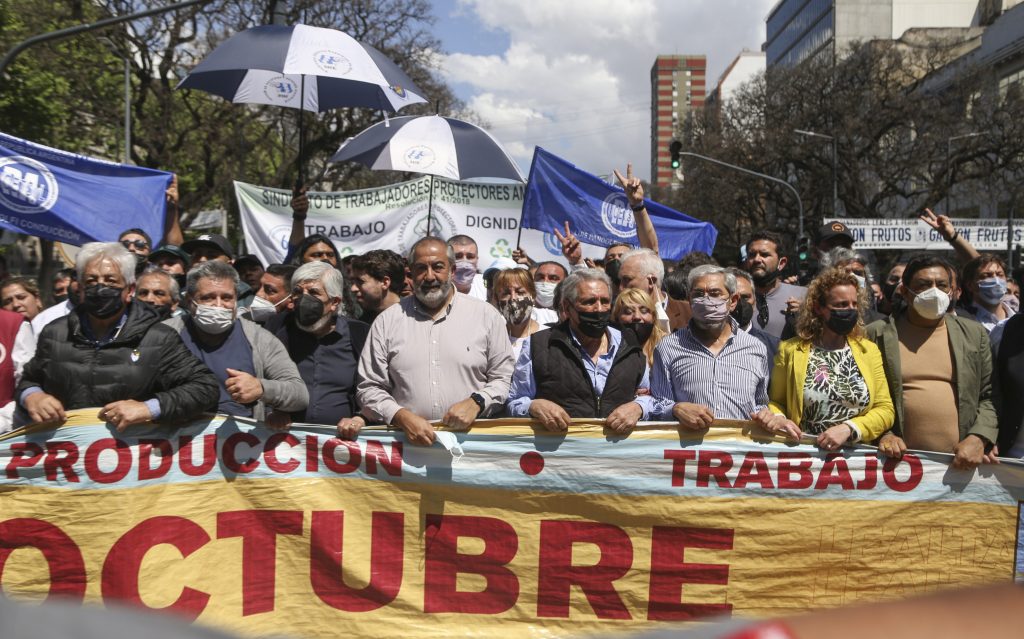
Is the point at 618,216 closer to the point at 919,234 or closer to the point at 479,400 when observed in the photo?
the point at 479,400

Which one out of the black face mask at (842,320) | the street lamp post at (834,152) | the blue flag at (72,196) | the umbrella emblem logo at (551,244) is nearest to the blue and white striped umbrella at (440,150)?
the umbrella emblem logo at (551,244)

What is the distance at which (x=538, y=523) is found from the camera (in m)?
4.03

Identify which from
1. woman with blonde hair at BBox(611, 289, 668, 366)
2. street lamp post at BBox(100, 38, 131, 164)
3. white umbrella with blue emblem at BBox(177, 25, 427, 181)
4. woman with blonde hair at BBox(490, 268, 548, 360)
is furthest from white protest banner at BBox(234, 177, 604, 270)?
street lamp post at BBox(100, 38, 131, 164)

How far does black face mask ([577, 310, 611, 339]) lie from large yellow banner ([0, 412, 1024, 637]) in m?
0.51

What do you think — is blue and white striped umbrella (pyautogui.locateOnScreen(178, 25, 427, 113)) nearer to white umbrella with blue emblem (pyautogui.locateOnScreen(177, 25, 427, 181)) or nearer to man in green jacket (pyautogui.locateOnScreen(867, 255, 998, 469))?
white umbrella with blue emblem (pyautogui.locateOnScreen(177, 25, 427, 181))

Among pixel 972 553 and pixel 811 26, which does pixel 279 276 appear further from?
pixel 811 26

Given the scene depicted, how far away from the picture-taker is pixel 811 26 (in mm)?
76062

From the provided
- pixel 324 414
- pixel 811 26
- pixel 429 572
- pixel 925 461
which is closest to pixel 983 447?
pixel 925 461

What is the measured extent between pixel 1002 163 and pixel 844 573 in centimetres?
3349

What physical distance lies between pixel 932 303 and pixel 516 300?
2.27 metres

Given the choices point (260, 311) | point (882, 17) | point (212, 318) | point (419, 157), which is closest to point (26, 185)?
point (260, 311)

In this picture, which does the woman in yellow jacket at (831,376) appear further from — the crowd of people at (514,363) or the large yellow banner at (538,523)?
the large yellow banner at (538,523)

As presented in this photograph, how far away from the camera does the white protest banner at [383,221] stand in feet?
32.9

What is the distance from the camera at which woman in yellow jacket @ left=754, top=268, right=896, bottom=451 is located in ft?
13.3
